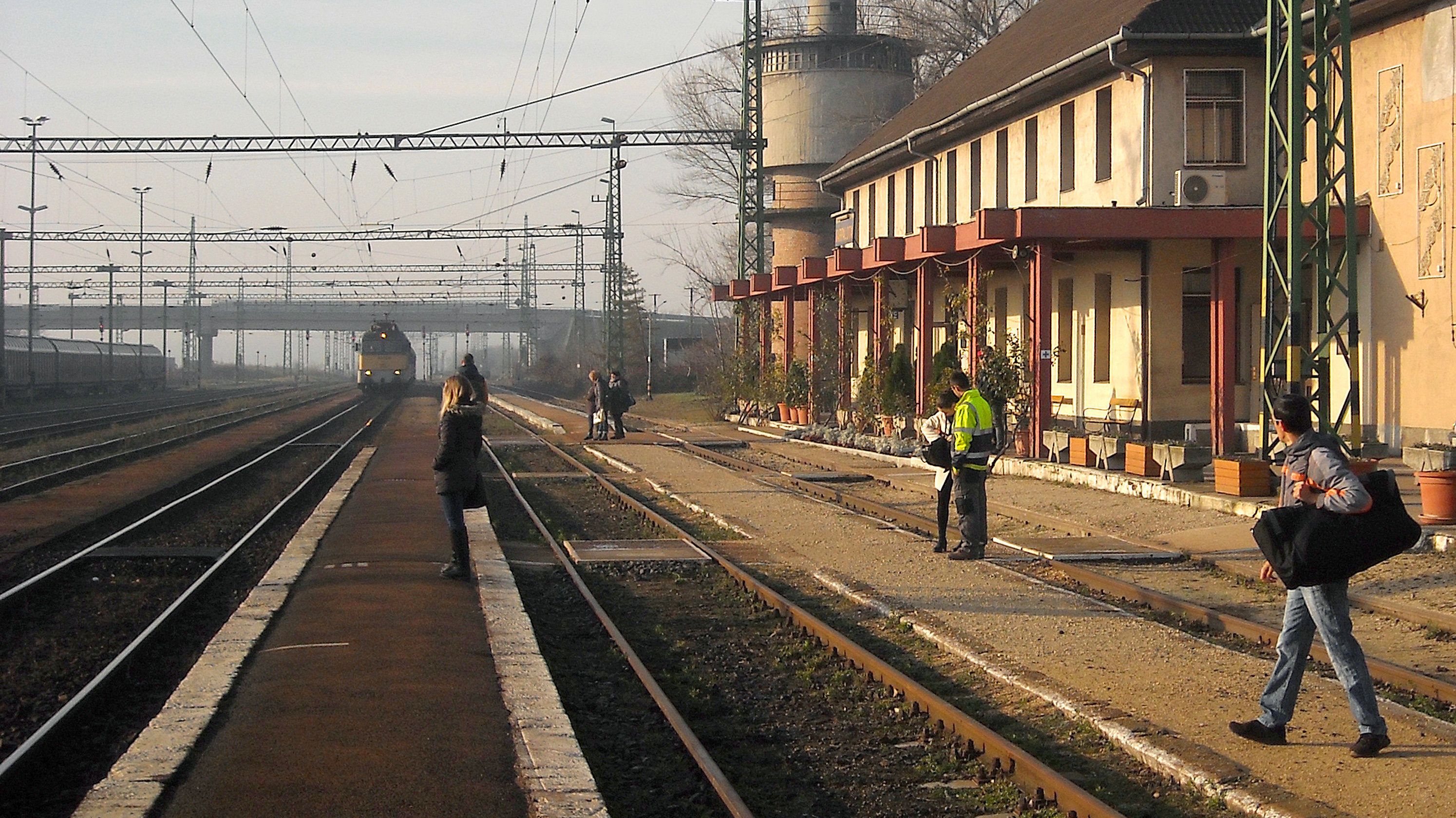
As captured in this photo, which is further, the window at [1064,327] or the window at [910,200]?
the window at [910,200]

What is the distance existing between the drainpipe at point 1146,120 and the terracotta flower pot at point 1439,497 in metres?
10.2

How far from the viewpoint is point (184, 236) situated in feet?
229

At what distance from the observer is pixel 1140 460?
20.0m

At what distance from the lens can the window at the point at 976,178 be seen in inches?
1227

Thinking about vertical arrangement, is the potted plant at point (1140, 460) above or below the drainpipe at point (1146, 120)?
below

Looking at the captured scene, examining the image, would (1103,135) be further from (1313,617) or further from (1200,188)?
(1313,617)

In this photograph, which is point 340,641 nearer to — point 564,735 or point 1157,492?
point 564,735

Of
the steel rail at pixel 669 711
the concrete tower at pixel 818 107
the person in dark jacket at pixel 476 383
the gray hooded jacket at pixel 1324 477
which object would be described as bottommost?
the steel rail at pixel 669 711

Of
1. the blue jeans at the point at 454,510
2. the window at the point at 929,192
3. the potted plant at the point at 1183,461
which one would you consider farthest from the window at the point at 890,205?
the blue jeans at the point at 454,510

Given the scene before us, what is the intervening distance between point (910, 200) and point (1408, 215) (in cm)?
1701

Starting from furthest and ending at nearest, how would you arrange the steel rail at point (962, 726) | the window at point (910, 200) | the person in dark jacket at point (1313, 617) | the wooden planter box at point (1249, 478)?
the window at point (910, 200), the wooden planter box at point (1249, 478), the person in dark jacket at point (1313, 617), the steel rail at point (962, 726)

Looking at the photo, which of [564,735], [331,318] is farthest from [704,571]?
[331,318]

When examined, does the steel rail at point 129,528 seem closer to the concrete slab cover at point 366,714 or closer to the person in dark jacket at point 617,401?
the concrete slab cover at point 366,714

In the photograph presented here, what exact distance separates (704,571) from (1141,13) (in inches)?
551
